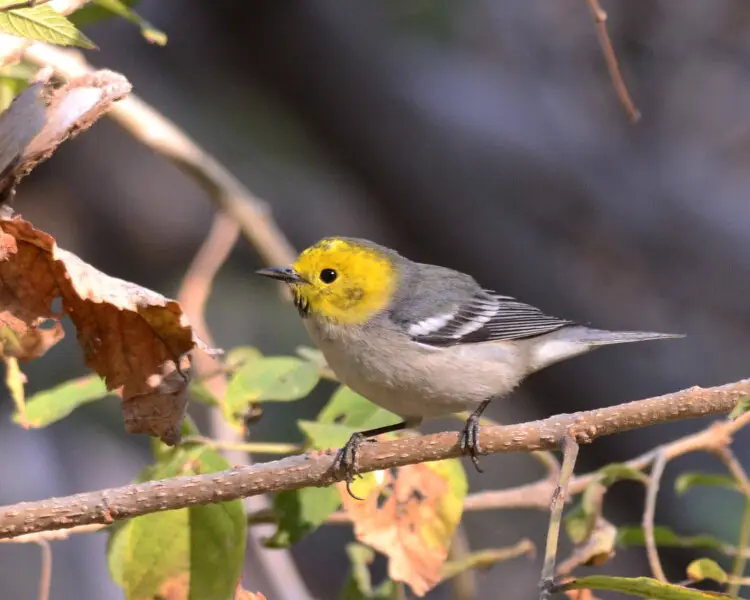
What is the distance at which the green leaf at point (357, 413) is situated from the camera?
163 centimetres

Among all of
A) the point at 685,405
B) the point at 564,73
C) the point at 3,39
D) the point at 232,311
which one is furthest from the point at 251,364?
the point at 232,311

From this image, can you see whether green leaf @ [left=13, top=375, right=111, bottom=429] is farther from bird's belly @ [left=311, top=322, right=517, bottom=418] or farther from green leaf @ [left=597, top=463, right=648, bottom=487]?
green leaf @ [left=597, top=463, right=648, bottom=487]

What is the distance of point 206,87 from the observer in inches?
154

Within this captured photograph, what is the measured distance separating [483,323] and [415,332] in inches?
8.6

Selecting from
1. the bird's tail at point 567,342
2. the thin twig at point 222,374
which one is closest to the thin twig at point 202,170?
the thin twig at point 222,374

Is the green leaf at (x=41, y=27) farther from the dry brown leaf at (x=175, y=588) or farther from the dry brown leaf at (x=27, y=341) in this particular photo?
the dry brown leaf at (x=175, y=588)

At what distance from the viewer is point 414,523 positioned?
1.39 metres

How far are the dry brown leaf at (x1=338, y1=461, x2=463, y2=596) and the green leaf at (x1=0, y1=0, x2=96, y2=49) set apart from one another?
0.77 m

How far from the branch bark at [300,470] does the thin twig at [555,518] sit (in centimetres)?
3

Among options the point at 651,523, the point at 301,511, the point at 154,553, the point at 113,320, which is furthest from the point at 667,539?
the point at 113,320

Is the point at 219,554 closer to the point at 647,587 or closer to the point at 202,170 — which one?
the point at 647,587

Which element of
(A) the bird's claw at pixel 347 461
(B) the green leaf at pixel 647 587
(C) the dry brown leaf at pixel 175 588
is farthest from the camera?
(C) the dry brown leaf at pixel 175 588

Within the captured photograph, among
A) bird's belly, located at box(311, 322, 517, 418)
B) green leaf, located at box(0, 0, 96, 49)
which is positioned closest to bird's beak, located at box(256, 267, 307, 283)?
bird's belly, located at box(311, 322, 517, 418)

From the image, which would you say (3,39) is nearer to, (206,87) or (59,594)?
(59,594)
